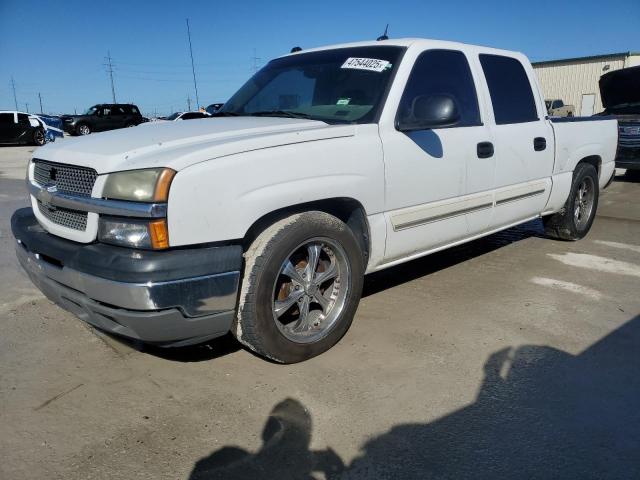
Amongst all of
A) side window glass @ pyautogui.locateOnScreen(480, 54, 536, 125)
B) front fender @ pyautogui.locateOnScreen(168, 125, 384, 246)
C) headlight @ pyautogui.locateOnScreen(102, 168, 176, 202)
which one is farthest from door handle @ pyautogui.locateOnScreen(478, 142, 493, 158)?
headlight @ pyautogui.locateOnScreen(102, 168, 176, 202)

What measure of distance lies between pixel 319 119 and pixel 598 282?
112 inches

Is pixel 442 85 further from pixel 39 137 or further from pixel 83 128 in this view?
pixel 83 128

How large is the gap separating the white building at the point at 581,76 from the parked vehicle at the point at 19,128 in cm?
3300

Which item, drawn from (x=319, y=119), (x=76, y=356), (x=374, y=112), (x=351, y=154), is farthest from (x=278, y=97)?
(x=76, y=356)

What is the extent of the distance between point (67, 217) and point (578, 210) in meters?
5.13

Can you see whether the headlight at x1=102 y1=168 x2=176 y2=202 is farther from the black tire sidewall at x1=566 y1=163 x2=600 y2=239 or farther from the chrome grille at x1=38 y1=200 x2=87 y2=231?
the black tire sidewall at x1=566 y1=163 x2=600 y2=239

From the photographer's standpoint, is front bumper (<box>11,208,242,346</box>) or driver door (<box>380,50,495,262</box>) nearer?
front bumper (<box>11,208,242,346</box>)

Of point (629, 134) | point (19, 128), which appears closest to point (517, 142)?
point (629, 134)

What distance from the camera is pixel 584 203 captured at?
19.1ft

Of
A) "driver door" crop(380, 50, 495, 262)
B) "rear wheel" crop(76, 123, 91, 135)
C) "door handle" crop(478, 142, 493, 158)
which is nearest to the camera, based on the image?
"driver door" crop(380, 50, 495, 262)

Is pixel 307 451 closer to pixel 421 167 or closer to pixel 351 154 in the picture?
pixel 351 154

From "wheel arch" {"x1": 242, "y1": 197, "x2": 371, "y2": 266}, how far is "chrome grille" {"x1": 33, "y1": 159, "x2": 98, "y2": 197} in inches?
32.7

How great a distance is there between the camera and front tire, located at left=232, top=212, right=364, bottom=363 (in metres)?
2.70

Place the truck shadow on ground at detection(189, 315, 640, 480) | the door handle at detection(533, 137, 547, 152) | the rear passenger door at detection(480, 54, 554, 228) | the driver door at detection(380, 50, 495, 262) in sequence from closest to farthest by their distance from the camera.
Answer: the truck shadow on ground at detection(189, 315, 640, 480) < the driver door at detection(380, 50, 495, 262) < the rear passenger door at detection(480, 54, 554, 228) < the door handle at detection(533, 137, 547, 152)
